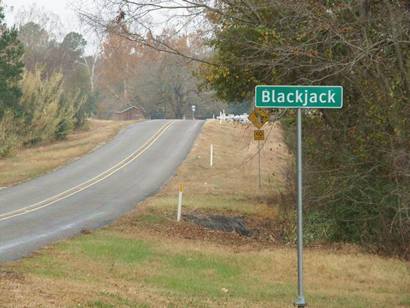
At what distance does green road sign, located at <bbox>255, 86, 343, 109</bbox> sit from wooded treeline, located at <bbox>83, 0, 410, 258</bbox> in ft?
21.7

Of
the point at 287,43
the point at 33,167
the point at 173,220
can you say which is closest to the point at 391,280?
the point at 287,43

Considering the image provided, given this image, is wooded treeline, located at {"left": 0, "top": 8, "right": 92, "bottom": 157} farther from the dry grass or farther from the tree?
the dry grass

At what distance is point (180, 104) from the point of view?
82.2 m

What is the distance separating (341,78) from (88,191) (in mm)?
13486

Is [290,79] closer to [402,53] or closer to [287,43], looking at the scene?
[287,43]

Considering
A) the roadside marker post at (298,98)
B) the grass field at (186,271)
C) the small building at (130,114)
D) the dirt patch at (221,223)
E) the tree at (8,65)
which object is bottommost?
the dirt patch at (221,223)

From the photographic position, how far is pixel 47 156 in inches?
1661

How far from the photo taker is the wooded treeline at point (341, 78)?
15801 mm

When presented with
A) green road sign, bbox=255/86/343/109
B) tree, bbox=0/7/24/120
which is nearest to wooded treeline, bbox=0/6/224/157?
tree, bbox=0/7/24/120

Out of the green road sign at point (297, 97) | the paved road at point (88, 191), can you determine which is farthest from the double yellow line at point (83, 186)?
the green road sign at point (297, 97)

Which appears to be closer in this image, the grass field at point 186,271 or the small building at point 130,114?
the grass field at point 186,271

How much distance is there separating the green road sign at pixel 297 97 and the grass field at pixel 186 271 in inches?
110

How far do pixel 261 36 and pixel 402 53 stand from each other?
3.28 metres

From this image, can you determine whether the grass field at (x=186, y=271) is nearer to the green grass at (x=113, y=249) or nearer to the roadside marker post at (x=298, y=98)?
the green grass at (x=113, y=249)
